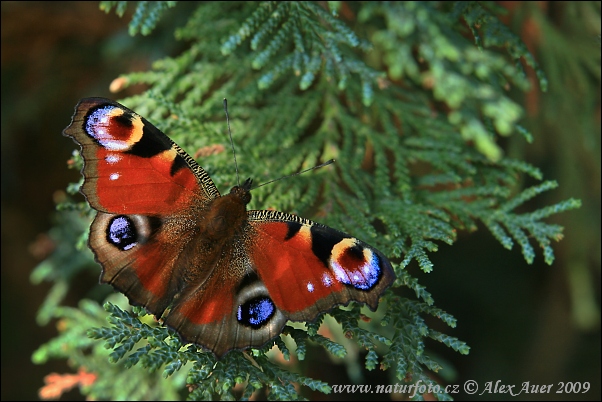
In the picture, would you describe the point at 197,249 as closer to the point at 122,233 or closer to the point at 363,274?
the point at 122,233

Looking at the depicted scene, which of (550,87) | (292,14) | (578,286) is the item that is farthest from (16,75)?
(578,286)

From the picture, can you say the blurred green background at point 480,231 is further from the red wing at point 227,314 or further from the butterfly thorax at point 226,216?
the red wing at point 227,314

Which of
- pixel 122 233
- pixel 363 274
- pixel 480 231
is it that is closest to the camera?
pixel 363 274

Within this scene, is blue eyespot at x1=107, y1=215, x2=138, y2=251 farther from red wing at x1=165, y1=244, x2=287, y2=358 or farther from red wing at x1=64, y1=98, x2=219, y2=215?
red wing at x1=165, y1=244, x2=287, y2=358

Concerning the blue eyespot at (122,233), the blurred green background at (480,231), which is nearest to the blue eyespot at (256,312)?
the blue eyespot at (122,233)

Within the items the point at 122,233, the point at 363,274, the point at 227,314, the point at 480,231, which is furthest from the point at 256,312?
the point at 480,231

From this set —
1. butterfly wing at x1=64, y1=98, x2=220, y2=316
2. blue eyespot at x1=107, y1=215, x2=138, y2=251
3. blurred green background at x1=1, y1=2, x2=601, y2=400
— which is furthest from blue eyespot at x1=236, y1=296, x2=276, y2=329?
blurred green background at x1=1, y1=2, x2=601, y2=400
